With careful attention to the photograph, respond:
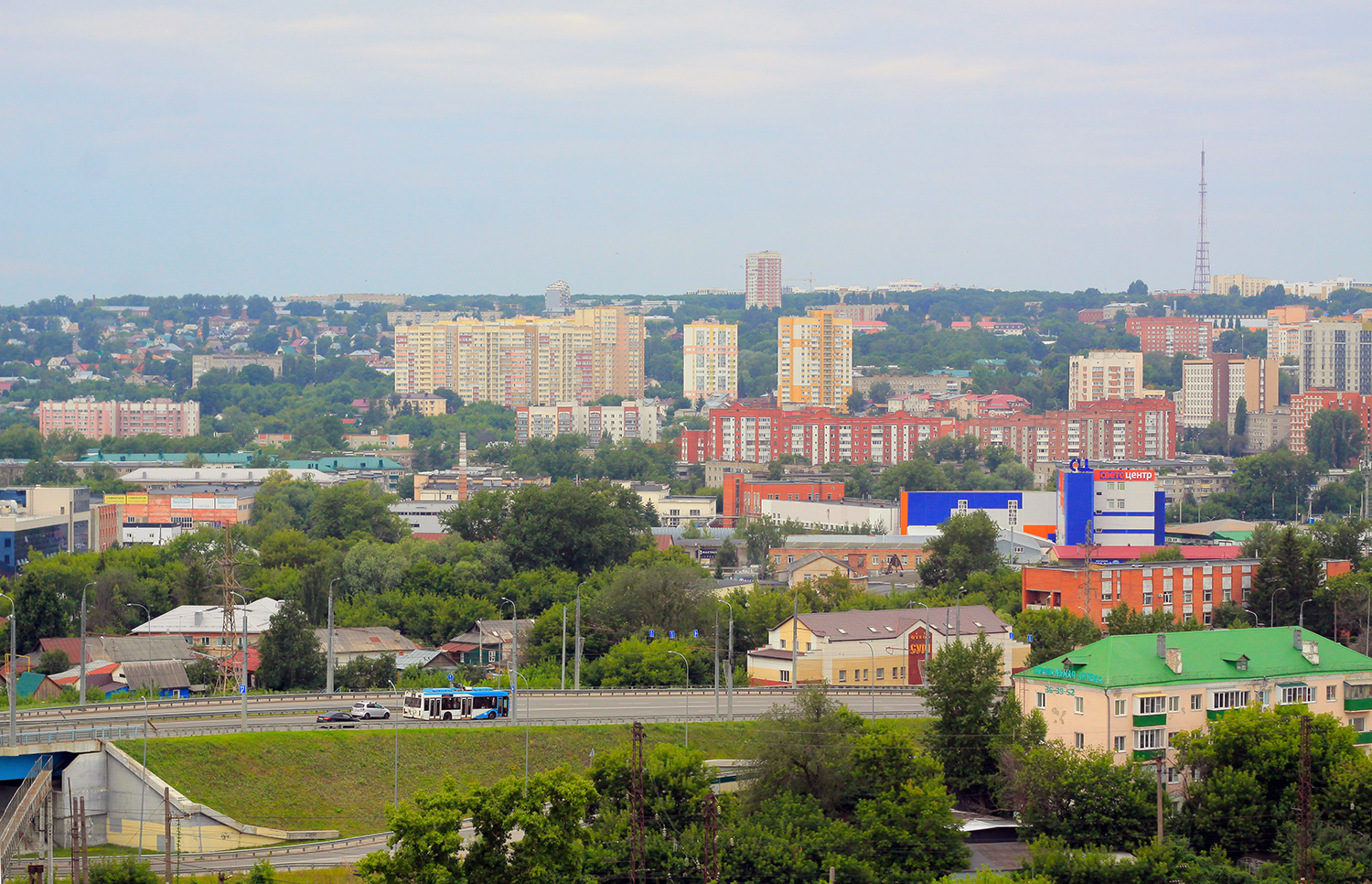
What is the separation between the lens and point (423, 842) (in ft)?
76.5

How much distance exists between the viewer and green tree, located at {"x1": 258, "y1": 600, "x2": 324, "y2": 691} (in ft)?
142

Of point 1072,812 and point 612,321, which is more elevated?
point 612,321

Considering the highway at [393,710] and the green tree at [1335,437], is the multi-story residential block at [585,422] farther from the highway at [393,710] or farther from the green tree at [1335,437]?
the highway at [393,710]

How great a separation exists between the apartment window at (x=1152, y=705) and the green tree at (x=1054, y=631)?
598 centimetres

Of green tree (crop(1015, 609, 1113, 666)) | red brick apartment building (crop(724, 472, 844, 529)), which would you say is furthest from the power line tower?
red brick apartment building (crop(724, 472, 844, 529))

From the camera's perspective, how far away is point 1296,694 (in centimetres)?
3688

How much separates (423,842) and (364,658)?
21988 mm

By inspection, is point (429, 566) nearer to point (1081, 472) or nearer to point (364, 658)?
point (364, 658)

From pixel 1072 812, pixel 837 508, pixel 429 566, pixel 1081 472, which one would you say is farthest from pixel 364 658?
pixel 837 508

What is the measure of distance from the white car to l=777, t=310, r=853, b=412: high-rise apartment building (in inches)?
4747

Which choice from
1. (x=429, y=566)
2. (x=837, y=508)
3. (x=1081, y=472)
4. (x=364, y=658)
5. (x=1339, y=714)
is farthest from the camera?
(x=837, y=508)

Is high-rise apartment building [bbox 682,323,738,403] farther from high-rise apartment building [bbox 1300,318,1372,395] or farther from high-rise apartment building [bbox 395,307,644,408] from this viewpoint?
high-rise apartment building [bbox 1300,318,1372,395]

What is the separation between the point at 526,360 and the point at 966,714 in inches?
5938

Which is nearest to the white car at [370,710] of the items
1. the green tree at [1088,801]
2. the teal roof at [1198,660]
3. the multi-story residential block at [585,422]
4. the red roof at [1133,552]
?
the green tree at [1088,801]
